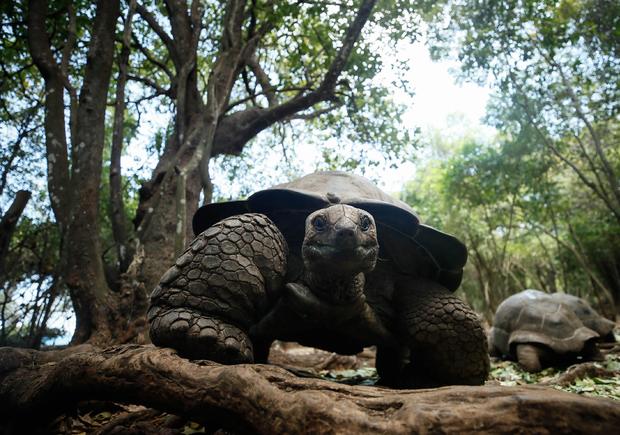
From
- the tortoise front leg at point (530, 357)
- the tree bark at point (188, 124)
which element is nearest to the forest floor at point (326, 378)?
the tortoise front leg at point (530, 357)

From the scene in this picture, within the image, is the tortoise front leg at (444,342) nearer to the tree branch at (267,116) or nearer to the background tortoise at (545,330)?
the background tortoise at (545,330)

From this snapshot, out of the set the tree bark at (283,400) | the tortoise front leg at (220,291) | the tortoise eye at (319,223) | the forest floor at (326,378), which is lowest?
the forest floor at (326,378)

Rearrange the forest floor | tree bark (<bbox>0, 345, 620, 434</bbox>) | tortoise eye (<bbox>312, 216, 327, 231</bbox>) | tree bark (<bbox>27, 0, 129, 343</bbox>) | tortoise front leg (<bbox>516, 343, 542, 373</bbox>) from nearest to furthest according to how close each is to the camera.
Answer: tree bark (<bbox>0, 345, 620, 434</bbox>), the forest floor, tortoise eye (<bbox>312, 216, 327, 231</bbox>), tree bark (<bbox>27, 0, 129, 343</bbox>), tortoise front leg (<bbox>516, 343, 542, 373</bbox>)

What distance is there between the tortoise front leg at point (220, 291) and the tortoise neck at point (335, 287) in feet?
0.68

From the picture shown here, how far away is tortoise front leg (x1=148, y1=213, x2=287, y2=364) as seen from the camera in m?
1.74

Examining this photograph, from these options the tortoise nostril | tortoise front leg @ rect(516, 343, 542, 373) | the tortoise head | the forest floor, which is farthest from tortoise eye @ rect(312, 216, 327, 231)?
tortoise front leg @ rect(516, 343, 542, 373)

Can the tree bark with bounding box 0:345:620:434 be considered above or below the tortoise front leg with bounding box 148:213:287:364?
below

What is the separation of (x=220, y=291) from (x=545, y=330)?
4.49 meters

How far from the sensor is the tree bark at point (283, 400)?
97cm

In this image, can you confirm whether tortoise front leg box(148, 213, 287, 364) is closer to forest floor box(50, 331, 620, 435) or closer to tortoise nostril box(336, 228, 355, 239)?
forest floor box(50, 331, 620, 435)

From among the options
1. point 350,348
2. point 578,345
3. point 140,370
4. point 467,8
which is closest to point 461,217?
point 467,8

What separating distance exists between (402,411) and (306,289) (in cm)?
110

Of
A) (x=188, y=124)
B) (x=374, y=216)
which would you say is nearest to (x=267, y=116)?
(x=188, y=124)

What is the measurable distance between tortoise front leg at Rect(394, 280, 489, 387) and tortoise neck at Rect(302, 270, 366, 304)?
1.83 ft
